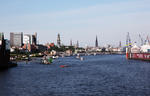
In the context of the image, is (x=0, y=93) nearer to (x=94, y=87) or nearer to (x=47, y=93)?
(x=47, y=93)

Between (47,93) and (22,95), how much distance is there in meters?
4.34

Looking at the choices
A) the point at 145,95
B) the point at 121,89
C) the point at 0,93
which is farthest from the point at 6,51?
the point at 145,95

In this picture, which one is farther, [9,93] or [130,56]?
[130,56]

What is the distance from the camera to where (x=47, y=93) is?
1781 inches

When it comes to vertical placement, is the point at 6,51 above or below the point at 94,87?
above

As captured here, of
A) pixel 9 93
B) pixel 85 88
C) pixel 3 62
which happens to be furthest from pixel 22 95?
pixel 3 62

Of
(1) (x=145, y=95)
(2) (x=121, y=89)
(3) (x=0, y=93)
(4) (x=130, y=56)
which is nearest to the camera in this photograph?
(1) (x=145, y=95)

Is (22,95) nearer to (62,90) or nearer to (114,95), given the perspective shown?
(62,90)

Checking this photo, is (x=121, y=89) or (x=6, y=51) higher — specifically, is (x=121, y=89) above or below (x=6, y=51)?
below

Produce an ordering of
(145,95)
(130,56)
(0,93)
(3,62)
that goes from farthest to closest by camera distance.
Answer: (130,56) < (3,62) < (0,93) < (145,95)

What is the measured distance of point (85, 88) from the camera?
165 feet

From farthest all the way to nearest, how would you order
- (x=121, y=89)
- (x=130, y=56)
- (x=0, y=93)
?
(x=130, y=56) < (x=121, y=89) < (x=0, y=93)

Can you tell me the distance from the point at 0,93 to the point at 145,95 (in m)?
25.2

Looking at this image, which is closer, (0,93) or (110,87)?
(0,93)
